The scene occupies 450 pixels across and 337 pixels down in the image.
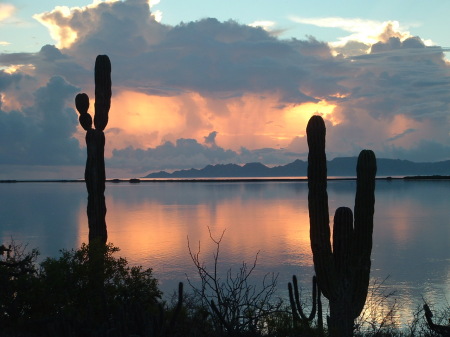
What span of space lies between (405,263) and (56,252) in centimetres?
2235

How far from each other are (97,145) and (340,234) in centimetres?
729

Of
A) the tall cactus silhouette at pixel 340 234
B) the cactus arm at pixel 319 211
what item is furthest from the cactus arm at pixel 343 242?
the cactus arm at pixel 319 211

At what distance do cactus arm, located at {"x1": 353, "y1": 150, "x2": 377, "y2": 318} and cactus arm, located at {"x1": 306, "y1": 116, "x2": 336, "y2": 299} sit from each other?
27.5 inches

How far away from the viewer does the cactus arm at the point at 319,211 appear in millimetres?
13656

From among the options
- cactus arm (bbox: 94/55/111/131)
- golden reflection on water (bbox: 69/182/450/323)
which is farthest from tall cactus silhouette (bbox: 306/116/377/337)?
cactus arm (bbox: 94/55/111/131)

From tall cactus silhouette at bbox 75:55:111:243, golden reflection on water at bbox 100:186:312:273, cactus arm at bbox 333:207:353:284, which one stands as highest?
tall cactus silhouette at bbox 75:55:111:243

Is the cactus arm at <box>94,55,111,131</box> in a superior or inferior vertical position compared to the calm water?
superior

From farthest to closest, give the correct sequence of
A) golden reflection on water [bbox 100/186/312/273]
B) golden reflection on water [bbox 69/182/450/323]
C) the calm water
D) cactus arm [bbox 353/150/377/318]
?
golden reflection on water [bbox 100/186/312/273], the calm water, golden reflection on water [bbox 69/182/450/323], cactus arm [bbox 353/150/377/318]

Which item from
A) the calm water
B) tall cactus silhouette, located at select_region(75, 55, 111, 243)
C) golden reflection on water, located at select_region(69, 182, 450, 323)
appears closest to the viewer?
tall cactus silhouette, located at select_region(75, 55, 111, 243)

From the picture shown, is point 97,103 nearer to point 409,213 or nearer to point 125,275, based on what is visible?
point 125,275

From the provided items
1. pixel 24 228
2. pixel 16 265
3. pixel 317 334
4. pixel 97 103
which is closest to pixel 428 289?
pixel 317 334

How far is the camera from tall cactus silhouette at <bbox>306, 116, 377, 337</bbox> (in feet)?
43.7

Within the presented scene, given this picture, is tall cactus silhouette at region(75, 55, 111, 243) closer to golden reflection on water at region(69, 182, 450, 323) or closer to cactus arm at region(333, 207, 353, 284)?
golden reflection on water at region(69, 182, 450, 323)

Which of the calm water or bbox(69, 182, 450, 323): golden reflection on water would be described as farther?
the calm water
